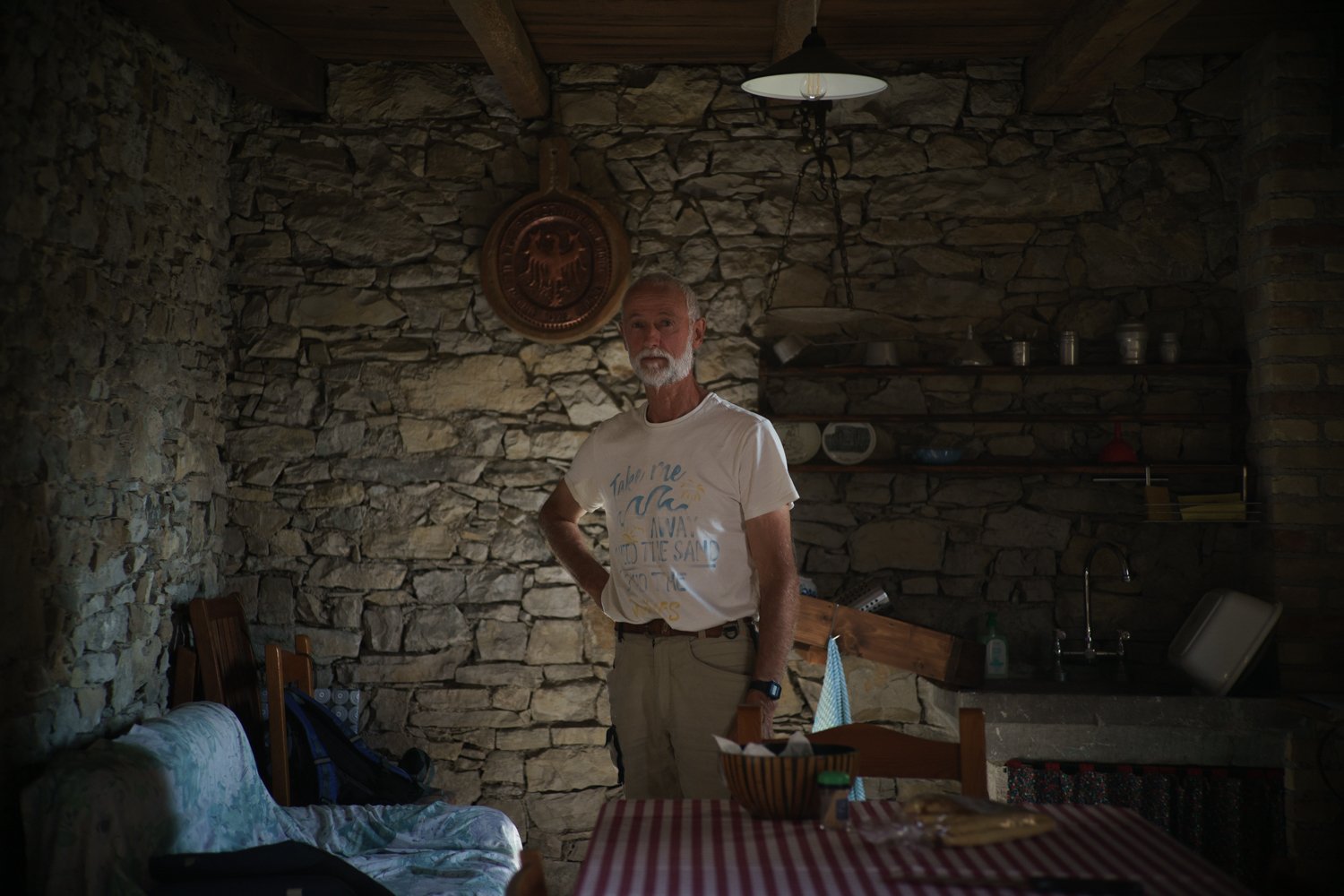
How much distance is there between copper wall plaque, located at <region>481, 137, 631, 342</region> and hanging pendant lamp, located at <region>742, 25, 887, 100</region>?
1.27m

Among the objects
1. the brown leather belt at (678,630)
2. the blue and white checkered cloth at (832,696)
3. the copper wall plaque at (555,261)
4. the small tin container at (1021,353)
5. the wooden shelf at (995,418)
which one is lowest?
the blue and white checkered cloth at (832,696)

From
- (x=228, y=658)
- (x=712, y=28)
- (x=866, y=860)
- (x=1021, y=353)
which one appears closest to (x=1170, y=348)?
(x=1021, y=353)

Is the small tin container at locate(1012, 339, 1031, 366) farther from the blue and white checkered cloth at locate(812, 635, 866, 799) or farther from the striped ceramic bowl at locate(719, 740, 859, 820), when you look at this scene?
the striped ceramic bowl at locate(719, 740, 859, 820)

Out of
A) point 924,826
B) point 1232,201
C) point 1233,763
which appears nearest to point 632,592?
point 924,826

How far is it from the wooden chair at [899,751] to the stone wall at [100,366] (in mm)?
1960

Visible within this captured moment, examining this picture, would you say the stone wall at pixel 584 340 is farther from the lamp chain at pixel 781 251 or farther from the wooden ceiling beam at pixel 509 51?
the wooden ceiling beam at pixel 509 51

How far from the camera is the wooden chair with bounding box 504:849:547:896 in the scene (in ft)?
4.46

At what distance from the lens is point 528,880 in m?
1.41

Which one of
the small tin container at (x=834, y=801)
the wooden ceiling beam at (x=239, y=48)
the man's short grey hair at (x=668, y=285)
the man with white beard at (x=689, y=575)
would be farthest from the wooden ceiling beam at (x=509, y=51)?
the small tin container at (x=834, y=801)

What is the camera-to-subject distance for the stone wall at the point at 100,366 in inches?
121

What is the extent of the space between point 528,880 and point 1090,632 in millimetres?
3464

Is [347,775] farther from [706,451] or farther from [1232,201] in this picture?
[1232,201]

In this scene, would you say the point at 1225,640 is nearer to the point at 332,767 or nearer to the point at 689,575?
the point at 689,575

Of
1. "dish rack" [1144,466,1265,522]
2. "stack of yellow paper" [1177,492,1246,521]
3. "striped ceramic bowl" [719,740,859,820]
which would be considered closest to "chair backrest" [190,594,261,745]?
"striped ceramic bowl" [719,740,859,820]
